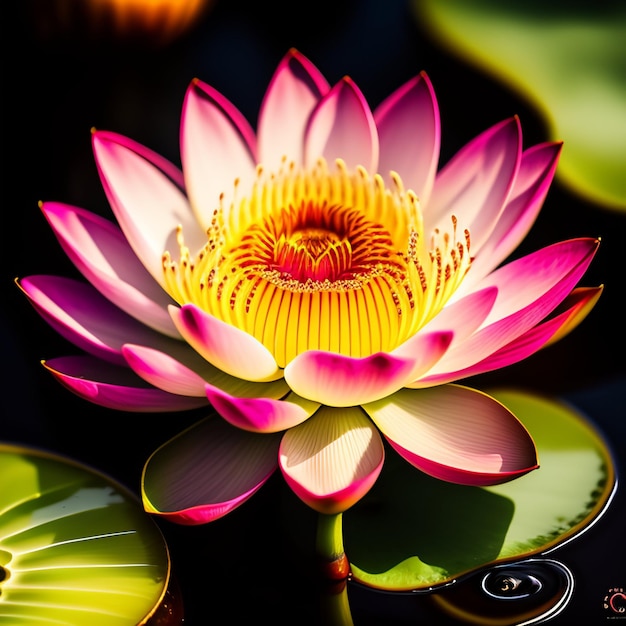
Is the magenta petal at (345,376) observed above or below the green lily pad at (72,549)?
above

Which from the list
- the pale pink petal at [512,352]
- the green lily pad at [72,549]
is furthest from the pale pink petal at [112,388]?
the pale pink petal at [512,352]

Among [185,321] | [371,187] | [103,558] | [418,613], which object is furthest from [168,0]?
[418,613]

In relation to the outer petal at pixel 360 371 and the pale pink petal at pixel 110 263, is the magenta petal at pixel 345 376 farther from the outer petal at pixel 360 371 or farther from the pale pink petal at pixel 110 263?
the pale pink petal at pixel 110 263

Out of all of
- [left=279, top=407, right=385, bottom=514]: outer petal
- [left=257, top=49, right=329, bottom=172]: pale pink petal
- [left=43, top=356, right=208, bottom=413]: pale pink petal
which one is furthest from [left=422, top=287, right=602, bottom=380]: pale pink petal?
[left=257, top=49, right=329, bottom=172]: pale pink petal

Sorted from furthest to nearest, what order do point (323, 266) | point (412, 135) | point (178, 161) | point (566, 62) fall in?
point (566, 62) → point (178, 161) → point (412, 135) → point (323, 266)

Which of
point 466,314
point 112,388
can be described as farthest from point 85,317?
point 466,314

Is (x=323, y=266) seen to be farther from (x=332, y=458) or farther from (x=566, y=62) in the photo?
(x=566, y=62)
